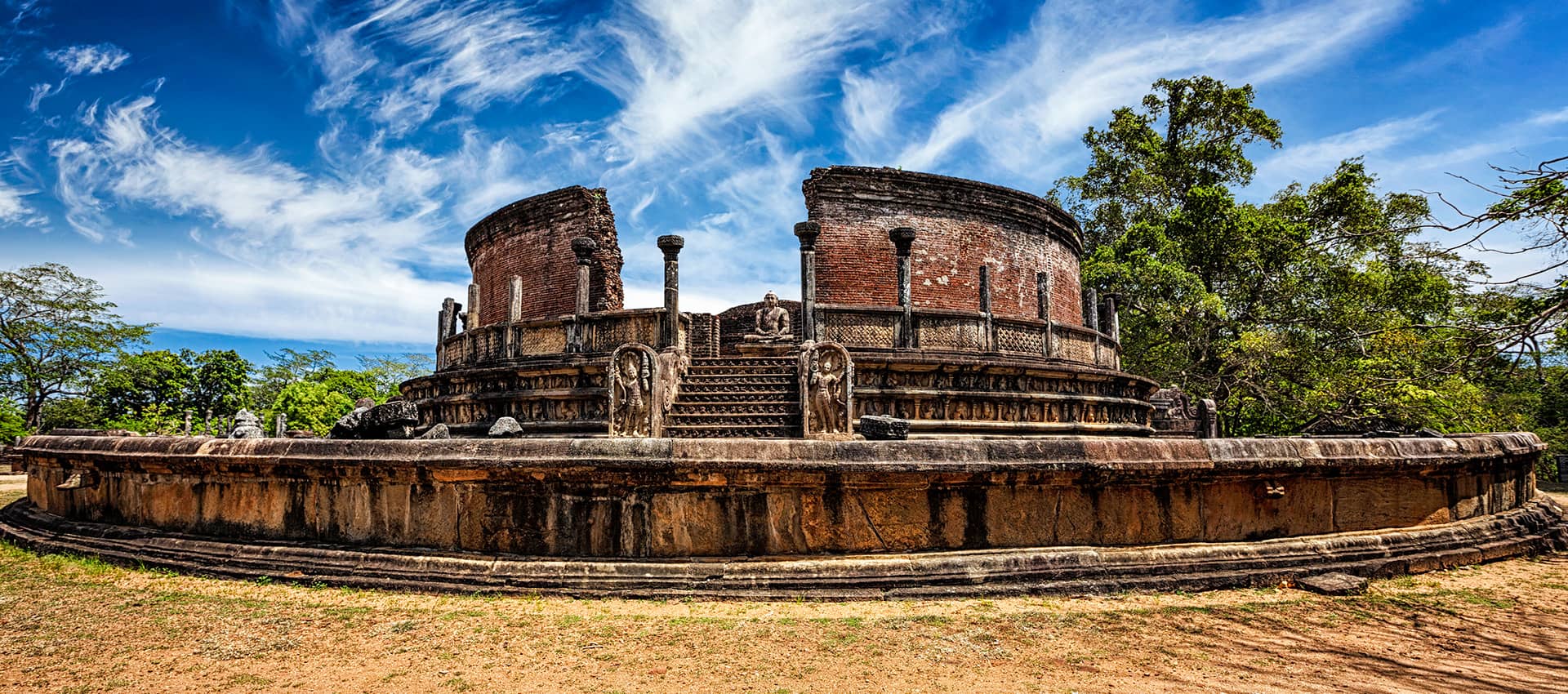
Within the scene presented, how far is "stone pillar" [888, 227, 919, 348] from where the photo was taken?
10867 millimetres

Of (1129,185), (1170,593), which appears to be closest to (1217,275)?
(1129,185)

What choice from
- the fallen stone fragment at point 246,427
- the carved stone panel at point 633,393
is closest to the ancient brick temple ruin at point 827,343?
the carved stone panel at point 633,393

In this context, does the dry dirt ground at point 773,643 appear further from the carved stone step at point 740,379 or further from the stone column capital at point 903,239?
the stone column capital at point 903,239

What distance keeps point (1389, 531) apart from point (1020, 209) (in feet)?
40.7

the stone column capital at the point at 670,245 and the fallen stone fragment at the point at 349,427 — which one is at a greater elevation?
the stone column capital at the point at 670,245

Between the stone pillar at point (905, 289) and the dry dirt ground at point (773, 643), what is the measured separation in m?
6.94

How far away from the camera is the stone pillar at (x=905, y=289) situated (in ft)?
35.7

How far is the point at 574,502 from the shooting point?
4133 millimetres

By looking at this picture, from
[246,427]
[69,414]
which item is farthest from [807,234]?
[69,414]

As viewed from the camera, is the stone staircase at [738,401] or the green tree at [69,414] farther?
the green tree at [69,414]

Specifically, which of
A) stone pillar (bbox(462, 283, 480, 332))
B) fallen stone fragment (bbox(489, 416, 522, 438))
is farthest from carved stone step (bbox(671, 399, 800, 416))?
stone pillar (bbox(462, 283, 480, 332))

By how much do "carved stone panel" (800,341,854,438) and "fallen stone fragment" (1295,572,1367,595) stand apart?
458cm

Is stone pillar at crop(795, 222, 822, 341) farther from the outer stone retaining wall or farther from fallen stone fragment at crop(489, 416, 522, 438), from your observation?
the outer stone retaining wall

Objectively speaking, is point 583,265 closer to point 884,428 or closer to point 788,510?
point 884,428
